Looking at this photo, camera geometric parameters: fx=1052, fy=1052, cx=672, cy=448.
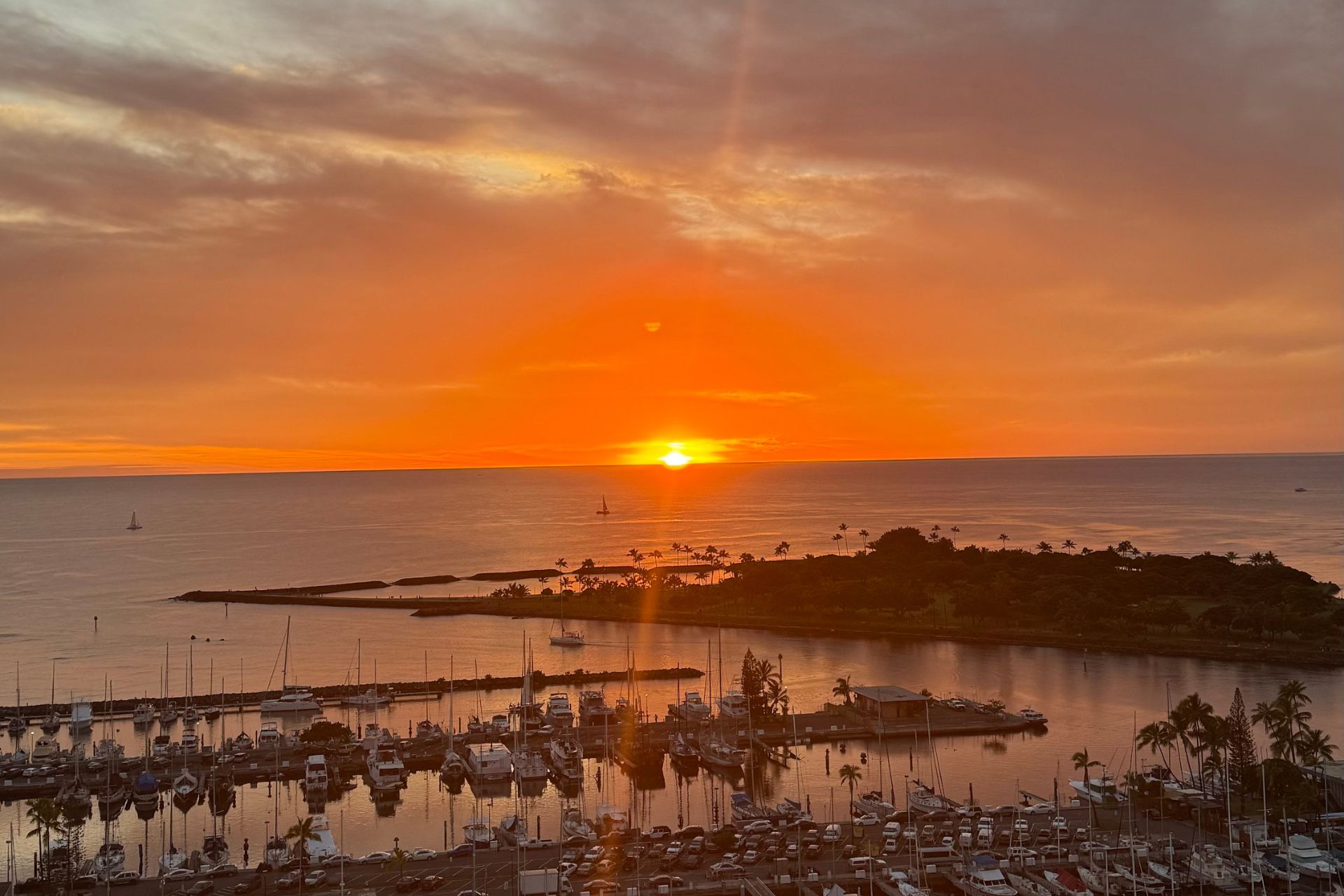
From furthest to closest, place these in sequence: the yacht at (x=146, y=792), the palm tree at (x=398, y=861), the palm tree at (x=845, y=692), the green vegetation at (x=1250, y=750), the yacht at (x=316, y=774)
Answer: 1. the palm tree at (x=845, y=692)
2. the yacht at (x=316, y=774)
3. the yacht at (x=146, y=792)
4. the green vegetation at (x=1250, y=750)
5. the palm tree at (x=398, y=861)

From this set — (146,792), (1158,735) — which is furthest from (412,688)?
(1158,735)

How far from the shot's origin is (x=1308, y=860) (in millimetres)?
28484

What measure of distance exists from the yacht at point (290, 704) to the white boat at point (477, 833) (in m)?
24.1

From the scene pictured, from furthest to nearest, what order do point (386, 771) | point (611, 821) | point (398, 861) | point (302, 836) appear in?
point (386, 771)
point (611, 821)
point (302, 836)
point (398, 861)

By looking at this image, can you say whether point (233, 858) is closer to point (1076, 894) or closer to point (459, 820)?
point (459, 820)

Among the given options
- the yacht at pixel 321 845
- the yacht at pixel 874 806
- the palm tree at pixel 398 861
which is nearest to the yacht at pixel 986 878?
the yacht at pixel 874 806

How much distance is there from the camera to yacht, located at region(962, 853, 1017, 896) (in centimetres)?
2772

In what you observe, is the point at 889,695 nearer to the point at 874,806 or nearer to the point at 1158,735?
the point at 1158,735

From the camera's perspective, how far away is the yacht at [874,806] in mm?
34281

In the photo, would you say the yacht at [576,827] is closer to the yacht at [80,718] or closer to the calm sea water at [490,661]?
the calm sea water at [490,661]

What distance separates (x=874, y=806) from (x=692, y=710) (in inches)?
608

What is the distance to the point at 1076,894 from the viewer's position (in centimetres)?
2722

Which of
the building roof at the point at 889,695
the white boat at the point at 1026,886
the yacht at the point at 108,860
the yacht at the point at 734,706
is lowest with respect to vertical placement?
the white boat at the point at 1026,886

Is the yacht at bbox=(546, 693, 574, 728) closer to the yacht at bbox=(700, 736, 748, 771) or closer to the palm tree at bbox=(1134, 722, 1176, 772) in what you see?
the yacht at bbox=(700, 736, 748, 771)
